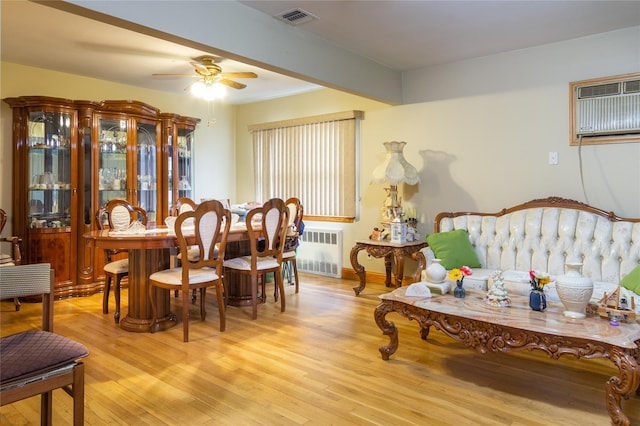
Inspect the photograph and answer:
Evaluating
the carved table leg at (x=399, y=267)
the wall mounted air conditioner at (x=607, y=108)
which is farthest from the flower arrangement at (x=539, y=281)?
the wall mounted air conditioner at (x=607, y=108)

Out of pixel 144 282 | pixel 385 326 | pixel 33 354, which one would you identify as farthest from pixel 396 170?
pixel 33 354

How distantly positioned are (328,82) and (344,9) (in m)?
0.82

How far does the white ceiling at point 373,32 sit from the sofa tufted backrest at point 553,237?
60.3 inches

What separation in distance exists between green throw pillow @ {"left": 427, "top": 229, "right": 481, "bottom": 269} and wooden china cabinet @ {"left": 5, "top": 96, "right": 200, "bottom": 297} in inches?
144

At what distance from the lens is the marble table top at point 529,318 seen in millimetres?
2090

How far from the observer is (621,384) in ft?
6.59

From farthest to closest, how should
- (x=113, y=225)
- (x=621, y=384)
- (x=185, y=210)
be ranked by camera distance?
(x=185, y=210) < (x=113, y=225) < (x=621, y=384)

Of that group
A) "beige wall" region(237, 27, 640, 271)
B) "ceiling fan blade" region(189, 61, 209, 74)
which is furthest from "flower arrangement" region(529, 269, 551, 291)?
"ceiling fan blade" region(189, 61, 209, 74)

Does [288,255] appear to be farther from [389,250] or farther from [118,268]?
[118,268]

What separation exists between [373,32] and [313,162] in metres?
2.40

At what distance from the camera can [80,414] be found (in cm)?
172

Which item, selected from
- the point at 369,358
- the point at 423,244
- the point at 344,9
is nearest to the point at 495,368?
the point at 369,358

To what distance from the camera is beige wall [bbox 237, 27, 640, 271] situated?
147 inches

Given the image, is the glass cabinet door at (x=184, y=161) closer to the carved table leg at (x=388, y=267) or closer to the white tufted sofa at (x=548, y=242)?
the carved table leg at (x=388, y=267)
